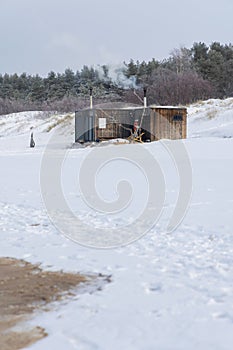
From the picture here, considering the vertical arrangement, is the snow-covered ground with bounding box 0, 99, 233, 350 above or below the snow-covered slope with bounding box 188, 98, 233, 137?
below

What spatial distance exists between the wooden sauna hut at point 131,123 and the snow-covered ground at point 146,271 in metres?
11.7

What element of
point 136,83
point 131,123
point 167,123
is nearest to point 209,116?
point 167,123

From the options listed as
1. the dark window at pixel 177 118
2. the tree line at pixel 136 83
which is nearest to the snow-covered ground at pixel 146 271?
the dark window at pixel 177 118

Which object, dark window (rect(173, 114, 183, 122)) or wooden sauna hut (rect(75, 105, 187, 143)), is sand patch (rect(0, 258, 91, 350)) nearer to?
wooden sauna hut (rect(75, 105, 187, 143))

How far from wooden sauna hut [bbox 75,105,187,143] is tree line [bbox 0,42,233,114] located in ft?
44.0

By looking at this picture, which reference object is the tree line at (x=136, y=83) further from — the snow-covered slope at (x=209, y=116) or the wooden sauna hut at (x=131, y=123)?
the wooden sauna hut at (x=131, y=123)

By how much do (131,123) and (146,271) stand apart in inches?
721

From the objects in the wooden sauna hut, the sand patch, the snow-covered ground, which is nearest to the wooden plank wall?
the wooden sauna hut

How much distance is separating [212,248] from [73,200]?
3.66 metres

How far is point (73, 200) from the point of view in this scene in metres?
8.03

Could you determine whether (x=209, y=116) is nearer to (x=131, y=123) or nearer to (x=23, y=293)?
(x=131, y=123)

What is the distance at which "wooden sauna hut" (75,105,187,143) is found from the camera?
2088cm

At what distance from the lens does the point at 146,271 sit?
419 cm

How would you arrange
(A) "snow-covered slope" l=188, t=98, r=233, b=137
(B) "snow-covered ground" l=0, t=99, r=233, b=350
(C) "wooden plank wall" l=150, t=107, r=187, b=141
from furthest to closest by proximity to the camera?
(A) "snow-covered slope" l=188, t=98, r=233, b=137 < (C) "wooden plank wall" l=150, t=107, r=187, b=141 < (B) "snow-covered ground" l=0, t=99, r=233, b=350
